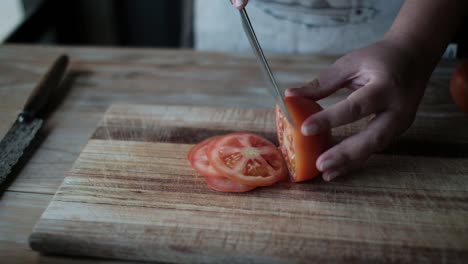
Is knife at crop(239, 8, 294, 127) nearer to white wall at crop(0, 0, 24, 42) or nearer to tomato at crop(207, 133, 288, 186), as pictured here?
tomato at crop(207, 133, 288, 186)

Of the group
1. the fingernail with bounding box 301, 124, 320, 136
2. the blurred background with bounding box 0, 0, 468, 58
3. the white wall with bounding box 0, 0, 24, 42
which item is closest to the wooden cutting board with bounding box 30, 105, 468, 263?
the fingernail with bounding box 301, 124, 320, 136

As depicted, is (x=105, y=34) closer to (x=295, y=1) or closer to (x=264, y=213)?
(x=295, y=1)

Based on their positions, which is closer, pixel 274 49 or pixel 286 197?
pixel 286 197

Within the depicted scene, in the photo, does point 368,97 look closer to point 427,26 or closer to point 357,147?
point 357,147

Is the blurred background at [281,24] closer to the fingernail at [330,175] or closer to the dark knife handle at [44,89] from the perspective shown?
the dark knife handle at [44,89]

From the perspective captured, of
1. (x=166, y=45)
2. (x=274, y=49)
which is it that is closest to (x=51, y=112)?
(x=274, y=49)

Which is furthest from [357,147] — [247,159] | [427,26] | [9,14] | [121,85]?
[9,14]

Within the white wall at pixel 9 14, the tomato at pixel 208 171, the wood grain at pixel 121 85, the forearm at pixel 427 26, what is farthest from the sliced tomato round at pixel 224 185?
the white wall at pixel 9 14
